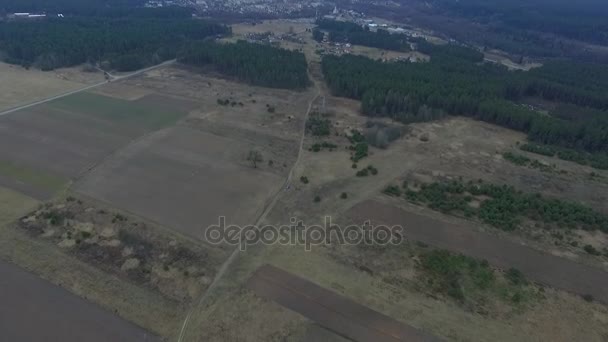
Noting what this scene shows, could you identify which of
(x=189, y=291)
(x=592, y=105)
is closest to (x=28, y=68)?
(x=189, y=291)

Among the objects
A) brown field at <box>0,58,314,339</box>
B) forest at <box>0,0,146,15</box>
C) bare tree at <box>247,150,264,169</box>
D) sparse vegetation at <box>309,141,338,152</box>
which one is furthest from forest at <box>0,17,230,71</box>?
sparse vegetation at <box>309,141,338,152</box>

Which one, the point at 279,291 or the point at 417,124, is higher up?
the point at 417,124

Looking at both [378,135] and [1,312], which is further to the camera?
[378,135]

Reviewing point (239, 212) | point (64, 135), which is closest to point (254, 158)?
point (239, 212)

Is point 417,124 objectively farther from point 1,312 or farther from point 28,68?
point 28,68

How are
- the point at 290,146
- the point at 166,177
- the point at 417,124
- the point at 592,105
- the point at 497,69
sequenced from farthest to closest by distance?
the point at 497,69 < the point at 592,105 < the point at 417,124 < the point at 290,146 < the point at 166,177

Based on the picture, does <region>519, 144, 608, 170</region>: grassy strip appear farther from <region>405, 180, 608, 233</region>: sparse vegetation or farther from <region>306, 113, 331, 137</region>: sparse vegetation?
<region>306, 113, 331, 137</region>: sparse vegetation

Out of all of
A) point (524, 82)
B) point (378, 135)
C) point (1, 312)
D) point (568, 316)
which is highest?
point (524, 82)
